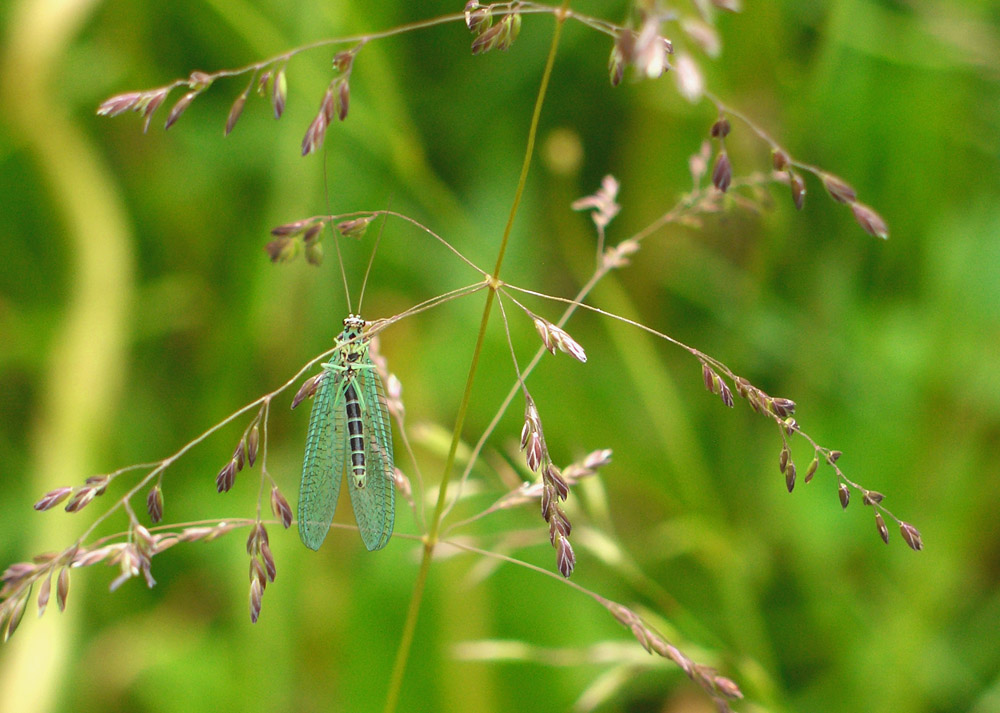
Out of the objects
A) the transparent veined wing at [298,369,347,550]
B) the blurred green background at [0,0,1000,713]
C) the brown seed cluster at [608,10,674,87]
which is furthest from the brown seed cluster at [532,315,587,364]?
the blurred green background at [0,0,1000,713]

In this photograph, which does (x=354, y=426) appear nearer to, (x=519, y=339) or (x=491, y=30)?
(x=491, y=30)

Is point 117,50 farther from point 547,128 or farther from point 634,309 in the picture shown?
point 634,309

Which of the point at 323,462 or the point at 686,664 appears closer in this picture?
the point at 686,664

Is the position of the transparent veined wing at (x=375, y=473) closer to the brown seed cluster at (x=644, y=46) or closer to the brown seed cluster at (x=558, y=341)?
the brown seed cluster at (x=558, y=341)

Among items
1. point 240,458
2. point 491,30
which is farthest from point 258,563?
point 491,30

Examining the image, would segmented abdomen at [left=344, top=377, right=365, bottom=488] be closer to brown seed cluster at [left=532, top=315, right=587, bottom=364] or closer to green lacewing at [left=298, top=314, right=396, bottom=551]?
green lacewing at [left=298, top=314, right=396, bottom=551]

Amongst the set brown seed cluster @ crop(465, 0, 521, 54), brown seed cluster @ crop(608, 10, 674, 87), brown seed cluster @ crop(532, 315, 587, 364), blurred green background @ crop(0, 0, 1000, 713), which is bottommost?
blurred green background @ crop(0, 0, 1000, 713)
